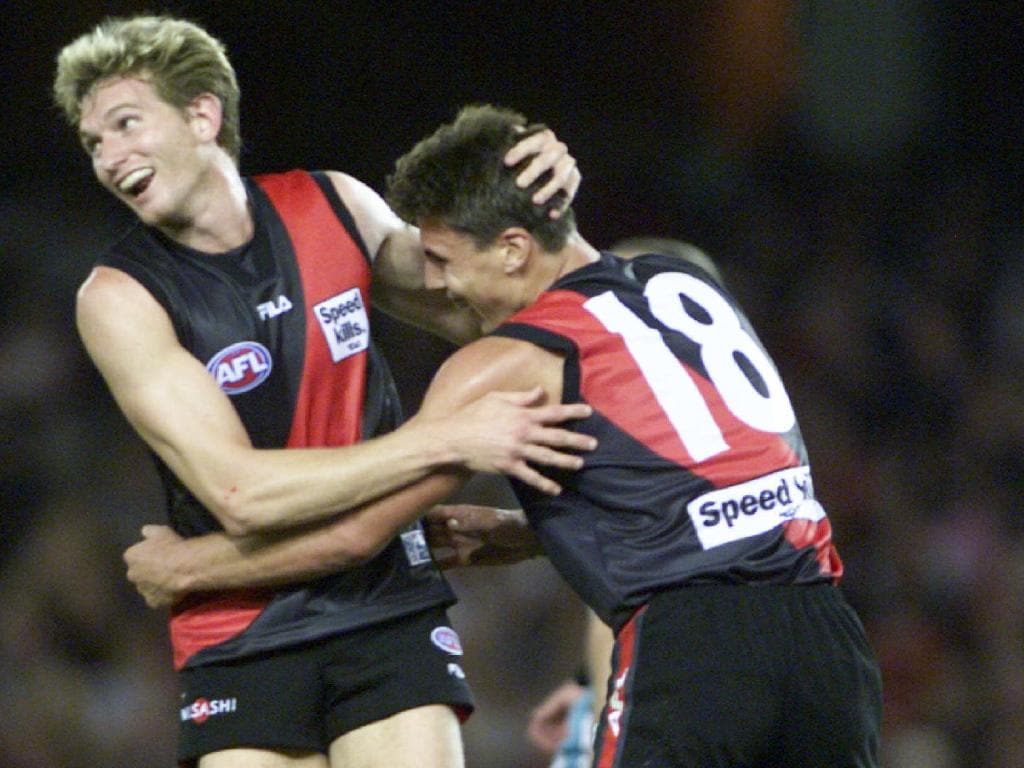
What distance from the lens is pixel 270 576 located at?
364 centimetres

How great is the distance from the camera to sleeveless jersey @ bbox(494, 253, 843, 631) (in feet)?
11.0

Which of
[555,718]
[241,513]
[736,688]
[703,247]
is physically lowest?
[555,718]

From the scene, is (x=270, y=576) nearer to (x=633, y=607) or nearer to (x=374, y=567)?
(x=374, y=567)

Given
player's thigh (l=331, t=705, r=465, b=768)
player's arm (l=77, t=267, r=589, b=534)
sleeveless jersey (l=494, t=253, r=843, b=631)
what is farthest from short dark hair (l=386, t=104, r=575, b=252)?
player's thigh (l=331, t=705, r=465, b=768)

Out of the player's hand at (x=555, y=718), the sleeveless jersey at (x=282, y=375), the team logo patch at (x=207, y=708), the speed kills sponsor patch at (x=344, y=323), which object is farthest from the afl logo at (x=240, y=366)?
the player's hand at (x=555, y=718)

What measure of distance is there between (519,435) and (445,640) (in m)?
0.69

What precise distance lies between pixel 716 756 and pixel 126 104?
181 centimetres

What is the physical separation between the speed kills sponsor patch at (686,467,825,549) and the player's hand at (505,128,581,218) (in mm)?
674

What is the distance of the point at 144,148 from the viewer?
12.3 ft

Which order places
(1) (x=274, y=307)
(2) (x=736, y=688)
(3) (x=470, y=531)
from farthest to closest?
(3) (x=470, y=531)
(1) (x=274, y=307)
(2) (x=736, y=688)

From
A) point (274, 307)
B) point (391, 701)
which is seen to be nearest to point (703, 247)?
point (274, 307)

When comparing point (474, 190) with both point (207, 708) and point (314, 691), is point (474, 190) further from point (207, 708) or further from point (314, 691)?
point (207, 708)

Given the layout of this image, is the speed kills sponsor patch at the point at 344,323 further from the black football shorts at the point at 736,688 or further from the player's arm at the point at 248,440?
the black football shorts at the point at 736,688

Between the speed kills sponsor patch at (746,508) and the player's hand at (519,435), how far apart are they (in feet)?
0.79
